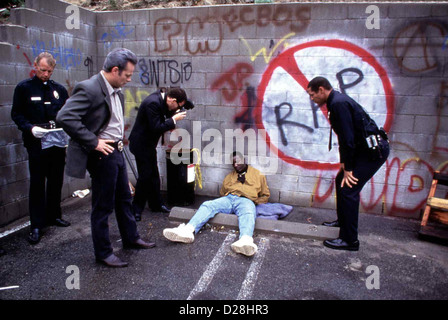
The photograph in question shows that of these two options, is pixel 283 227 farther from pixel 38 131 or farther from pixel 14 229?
pixel 14 229

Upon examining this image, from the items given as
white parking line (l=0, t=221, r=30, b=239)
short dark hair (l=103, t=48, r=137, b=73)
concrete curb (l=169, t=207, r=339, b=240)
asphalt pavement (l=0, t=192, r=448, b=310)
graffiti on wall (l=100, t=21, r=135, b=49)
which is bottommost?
asphalt pavement (l=0, t=192, r=448, b=310)

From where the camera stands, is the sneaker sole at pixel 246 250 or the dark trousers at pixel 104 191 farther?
the sneaker sole at pixel 246 250

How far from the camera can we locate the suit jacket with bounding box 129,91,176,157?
4.13 meters

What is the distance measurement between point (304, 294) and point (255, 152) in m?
2.60

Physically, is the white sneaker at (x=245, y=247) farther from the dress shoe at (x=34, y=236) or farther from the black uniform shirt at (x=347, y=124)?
the dress shoe at (x=34, y=236)

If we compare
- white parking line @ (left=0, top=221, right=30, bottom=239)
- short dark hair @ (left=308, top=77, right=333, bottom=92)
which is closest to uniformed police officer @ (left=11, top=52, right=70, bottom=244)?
white parking line @ (left=0, top=221, right=30, bottom=239)

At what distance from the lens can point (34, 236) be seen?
382 cm

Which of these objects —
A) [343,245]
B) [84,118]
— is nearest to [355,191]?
[343,245]

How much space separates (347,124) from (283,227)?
5.06 ft

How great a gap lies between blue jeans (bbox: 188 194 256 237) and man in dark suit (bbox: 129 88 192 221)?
90 centimetres

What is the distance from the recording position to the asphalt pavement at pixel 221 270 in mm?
2906

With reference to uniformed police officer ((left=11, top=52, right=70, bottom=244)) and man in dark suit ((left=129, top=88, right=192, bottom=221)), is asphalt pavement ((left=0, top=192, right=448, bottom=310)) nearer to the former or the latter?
uniformed police officer ((left=11, top=52, right=70, bottom=244))

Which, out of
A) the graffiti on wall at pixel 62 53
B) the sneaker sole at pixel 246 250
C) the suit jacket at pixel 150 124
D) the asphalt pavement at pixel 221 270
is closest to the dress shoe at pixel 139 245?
the asphalt pavement at pixel 221 270

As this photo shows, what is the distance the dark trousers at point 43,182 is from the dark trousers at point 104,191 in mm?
1126
